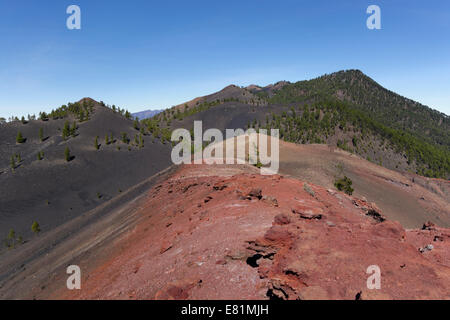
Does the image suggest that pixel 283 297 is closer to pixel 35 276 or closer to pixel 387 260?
pixel 387 260

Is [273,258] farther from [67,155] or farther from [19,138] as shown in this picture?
[19,138]

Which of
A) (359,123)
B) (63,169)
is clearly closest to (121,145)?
(63,169)

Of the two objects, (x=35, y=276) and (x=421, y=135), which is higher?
(x=421, y=135)

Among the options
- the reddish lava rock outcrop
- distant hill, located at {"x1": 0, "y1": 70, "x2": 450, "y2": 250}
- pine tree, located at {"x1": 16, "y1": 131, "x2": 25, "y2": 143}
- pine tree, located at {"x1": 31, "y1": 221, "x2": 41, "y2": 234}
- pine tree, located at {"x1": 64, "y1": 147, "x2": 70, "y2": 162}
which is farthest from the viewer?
pine tree, located at {"x1": 16, "y1": 131, "x2": 25, "y2": 143}

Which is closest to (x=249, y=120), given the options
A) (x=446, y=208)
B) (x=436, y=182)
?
(x=436, y=182)

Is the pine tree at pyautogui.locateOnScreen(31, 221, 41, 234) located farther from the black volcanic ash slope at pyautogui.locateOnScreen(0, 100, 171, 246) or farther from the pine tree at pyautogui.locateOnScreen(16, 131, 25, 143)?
the pine tree at pyautogui.locateOnScreen(16, 131, 25, 143)

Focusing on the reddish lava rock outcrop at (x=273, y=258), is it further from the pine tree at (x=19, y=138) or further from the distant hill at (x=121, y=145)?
the pine tree at (x=19, y=138)

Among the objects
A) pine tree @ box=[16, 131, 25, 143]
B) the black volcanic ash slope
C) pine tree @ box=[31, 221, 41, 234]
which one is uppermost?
pine tree @ box=[16, 131, 25, 143]

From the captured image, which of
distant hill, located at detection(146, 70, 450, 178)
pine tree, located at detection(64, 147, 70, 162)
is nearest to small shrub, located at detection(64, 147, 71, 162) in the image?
pine tree, located at detection(64, 147, 70, 162)
